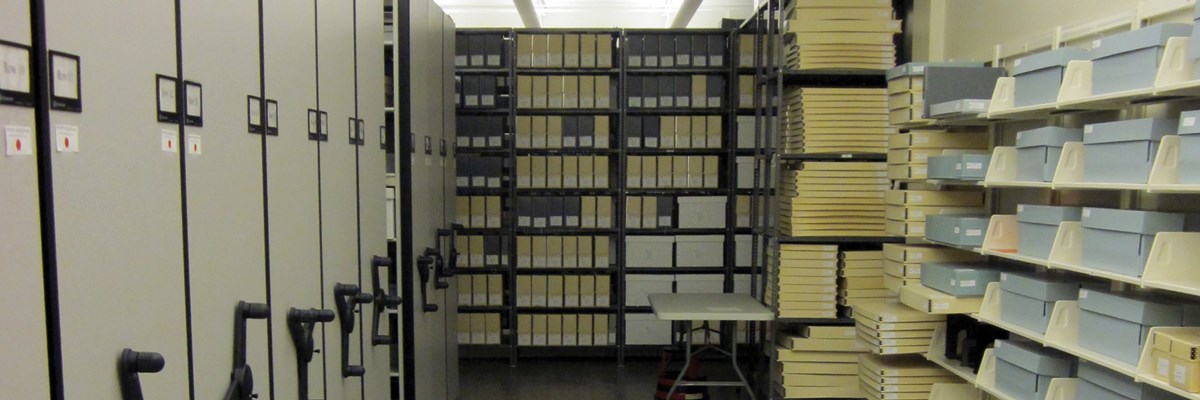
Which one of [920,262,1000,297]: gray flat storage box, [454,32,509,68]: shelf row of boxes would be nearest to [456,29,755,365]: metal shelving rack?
[454,32,509,68]: shelf row of boxes

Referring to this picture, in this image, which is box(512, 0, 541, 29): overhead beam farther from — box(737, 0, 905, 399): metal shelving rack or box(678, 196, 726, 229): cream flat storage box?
box(737, 0, 905, 399): metal shelving rack

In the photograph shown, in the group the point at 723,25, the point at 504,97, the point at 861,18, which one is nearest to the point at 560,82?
the point at 504,97

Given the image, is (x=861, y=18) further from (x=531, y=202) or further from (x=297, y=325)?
(x=297, y=325)

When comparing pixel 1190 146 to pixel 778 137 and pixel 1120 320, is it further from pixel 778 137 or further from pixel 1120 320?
pixel 778 137

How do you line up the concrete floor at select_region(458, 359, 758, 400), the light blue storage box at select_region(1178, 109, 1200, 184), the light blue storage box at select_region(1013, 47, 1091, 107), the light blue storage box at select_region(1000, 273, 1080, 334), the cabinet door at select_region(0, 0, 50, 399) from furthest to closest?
the concrete floor at select_region(458, 359, 758, 400), the light blue storage box at select_region(1000, 273, 1080, 334), the light blue storage box at select_region(1013, 47, 1091, 107), the light blue storage box at select_region(1178, 109, 1200, 184), the cabinet door at select_region(0, 0, 50, 399)

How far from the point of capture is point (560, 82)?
4945 millimetres

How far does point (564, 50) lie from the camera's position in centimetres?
492

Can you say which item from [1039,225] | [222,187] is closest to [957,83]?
[1039,225]

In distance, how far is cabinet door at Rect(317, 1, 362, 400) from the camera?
186cm

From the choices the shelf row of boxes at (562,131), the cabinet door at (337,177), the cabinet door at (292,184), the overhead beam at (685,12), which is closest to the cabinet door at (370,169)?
the cabinet door at (337,177)

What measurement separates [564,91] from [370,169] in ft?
9.05

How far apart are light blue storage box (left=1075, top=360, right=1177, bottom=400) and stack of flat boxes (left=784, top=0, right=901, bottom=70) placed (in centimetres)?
189

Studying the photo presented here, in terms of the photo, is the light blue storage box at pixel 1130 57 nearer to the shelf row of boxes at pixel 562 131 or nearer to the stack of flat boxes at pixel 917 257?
the stack of flat boxes at pixel 917 257

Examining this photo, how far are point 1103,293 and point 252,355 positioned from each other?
87.0 inches
